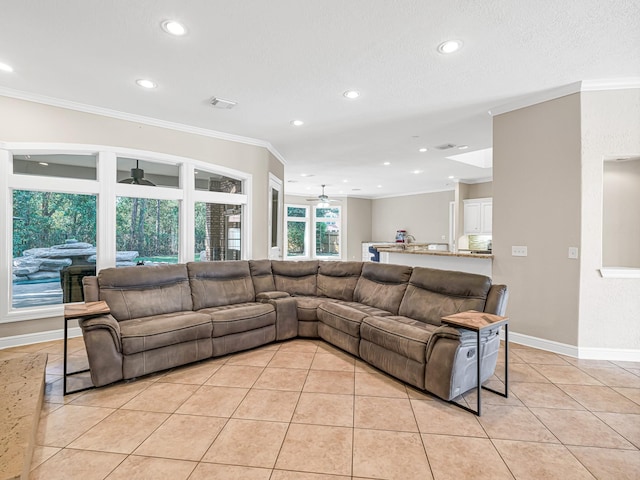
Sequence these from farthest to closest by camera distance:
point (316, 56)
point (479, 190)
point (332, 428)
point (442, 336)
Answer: point (479, 190), point (316, 56), point (442, 336), point (332, 428)

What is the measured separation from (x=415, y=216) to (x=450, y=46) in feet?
27.5

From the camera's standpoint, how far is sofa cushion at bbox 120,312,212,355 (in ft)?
8.96

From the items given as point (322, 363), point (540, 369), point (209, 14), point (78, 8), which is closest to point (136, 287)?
point (322, 363)

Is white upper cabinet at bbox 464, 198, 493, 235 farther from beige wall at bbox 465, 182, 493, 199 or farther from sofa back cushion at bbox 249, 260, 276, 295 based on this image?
sofa back cushion at bbox 249, 260, 276, 295

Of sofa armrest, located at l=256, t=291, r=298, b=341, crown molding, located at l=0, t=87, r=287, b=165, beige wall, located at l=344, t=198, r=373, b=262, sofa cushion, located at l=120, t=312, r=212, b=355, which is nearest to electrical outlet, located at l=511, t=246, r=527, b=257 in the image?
sofa armrest, located at l=256, t=291, r=298, b=341

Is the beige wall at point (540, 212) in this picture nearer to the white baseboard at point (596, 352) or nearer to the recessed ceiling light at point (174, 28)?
the white baseboard at point (596, 352)

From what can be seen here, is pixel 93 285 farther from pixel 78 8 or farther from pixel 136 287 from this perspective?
pixel 78 8

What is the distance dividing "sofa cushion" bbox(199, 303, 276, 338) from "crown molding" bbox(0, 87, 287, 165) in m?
2.64

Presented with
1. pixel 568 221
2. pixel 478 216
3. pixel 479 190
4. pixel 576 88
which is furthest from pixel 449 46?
pixel 479 190

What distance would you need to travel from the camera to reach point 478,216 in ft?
27.4

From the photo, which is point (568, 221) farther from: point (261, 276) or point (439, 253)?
point (261, 276)

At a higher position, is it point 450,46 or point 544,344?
point 450,46

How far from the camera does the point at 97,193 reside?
3.91m

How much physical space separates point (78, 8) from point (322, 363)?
348 centimetres
